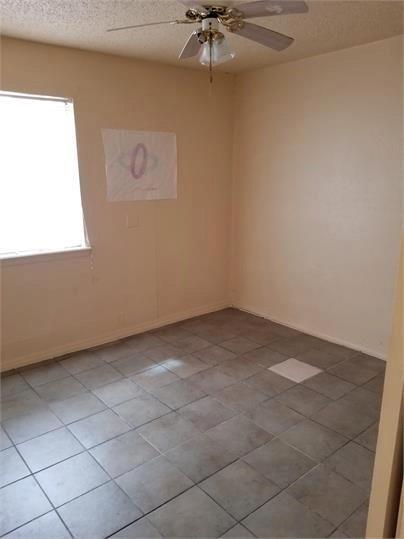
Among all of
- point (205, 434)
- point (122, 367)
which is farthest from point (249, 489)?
point (122, 367)

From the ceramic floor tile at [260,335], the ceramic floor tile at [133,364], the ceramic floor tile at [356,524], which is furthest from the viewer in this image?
the ceramic floor tile at [260,335]

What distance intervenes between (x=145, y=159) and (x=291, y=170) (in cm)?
135

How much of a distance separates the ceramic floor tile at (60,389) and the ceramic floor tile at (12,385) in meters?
0.11

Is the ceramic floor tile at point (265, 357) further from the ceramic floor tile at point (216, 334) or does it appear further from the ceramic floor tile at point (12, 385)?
the ceramic floor tile at point (12, 385)

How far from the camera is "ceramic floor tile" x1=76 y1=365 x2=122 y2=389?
2881mm

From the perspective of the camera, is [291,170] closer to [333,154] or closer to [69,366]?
[333,154]

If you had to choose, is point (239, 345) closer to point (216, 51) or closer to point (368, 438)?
point (368, 438)

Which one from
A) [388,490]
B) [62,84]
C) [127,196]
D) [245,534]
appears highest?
[62,84]

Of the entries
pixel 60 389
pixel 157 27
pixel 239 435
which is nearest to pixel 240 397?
pixel 239 435

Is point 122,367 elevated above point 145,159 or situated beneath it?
situated beneath

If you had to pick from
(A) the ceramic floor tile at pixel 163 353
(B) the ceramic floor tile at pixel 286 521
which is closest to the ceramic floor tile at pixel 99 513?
(B) the ceramic floor tile at pixel 286 521

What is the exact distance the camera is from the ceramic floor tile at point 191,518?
1689mm

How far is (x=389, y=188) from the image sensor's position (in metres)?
3.00

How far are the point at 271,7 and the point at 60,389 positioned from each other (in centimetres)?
260
